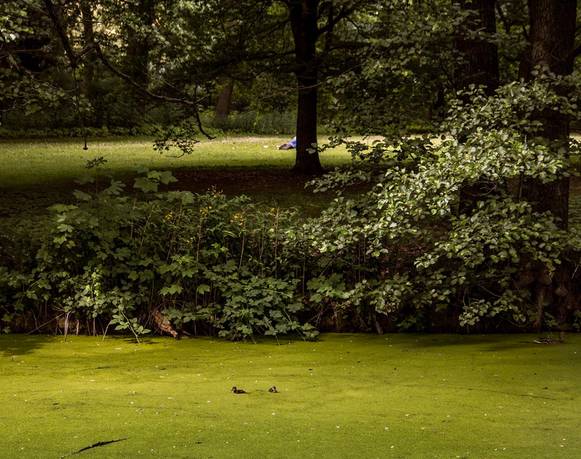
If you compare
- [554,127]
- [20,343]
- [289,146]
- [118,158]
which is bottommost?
[20,343]

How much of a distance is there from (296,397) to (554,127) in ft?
14.0

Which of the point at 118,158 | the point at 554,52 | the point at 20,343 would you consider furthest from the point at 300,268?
the point at 118,158

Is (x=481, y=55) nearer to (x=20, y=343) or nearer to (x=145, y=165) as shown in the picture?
(x=20, y=343)

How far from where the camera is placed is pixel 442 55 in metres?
9.25

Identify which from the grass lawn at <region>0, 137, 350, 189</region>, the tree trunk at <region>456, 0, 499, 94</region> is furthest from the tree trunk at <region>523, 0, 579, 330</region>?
the grass lawn at <region>0, 137, 350, 189</region>

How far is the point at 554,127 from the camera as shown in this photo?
9055 mm

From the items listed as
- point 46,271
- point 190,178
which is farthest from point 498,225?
point 190,178

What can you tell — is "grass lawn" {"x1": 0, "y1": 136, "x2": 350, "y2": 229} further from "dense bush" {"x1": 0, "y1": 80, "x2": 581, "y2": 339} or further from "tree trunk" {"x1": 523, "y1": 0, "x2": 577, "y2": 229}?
"tree trunk" {"x1": 523, "y1": 0, "x2": 577, "y2": 229}

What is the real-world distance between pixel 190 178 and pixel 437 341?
9027 mm

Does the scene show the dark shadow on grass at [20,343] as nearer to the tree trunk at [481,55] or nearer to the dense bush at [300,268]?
the dense bush at [300,268]

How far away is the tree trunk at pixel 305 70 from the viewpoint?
15219 mm

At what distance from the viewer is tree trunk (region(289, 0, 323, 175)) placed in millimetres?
15219

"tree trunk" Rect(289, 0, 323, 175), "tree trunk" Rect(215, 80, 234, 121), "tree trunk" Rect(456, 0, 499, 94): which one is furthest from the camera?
"tree trunk" Rect(215, 80, 234, 121)

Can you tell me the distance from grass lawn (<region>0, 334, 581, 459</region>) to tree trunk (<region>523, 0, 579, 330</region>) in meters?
0.44
